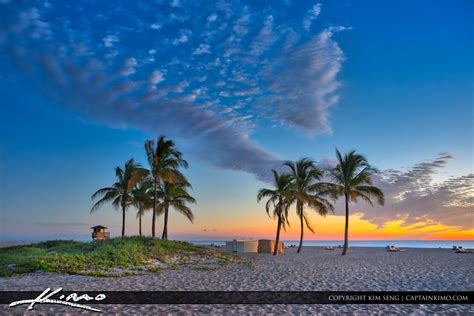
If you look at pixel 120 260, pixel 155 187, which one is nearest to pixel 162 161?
pixel 155 187

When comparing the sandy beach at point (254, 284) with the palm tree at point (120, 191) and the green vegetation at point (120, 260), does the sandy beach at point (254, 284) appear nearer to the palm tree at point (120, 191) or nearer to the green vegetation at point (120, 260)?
the green vegetation at point (120, 260)

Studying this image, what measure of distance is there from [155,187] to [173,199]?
6.12 metres

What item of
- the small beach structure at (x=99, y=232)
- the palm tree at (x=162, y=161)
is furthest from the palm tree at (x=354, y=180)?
the small beach structure at (x=99, y=232)

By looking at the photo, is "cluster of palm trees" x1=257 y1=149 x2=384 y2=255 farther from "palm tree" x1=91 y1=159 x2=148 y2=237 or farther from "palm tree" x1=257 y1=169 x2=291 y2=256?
"palm tree" x1=91 y1=159 x2=148 y2=237

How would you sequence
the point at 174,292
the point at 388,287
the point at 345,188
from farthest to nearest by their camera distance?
the point at 345,188
the point at 388,287
the point at 174,292

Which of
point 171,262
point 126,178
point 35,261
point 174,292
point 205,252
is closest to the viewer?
point 174,292

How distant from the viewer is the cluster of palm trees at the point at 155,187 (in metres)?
29.1

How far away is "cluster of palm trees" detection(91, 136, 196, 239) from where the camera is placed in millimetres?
29062

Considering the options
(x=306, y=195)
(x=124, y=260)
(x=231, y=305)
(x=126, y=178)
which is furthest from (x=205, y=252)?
(x=231, y=305)

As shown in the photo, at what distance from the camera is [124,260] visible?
17.7 meters

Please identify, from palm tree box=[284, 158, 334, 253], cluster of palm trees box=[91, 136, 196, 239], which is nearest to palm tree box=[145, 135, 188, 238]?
cluster of palm trees box=[91, 136, 196, 239]

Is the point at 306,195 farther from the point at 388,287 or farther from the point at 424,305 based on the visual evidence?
the point at 424,305

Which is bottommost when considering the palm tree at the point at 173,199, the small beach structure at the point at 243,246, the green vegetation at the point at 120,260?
the small beach structure at the point at 243,246

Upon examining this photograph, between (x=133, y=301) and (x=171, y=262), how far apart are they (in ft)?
35.5
